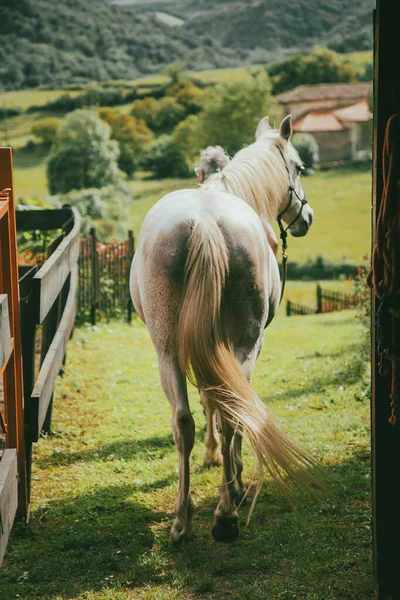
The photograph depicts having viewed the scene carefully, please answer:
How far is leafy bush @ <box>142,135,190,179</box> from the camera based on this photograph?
6361 centimetres

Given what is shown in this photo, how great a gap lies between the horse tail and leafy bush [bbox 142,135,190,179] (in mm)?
61490

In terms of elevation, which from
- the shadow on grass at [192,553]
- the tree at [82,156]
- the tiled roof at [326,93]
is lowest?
the shadow on grass at [192,553]

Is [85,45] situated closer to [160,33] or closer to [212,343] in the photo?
[160,33]

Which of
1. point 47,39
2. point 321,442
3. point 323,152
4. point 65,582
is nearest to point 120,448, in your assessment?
point 321,442

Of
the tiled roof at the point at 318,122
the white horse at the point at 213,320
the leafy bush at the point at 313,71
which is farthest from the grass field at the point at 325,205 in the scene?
the white horse at the point at 213,320

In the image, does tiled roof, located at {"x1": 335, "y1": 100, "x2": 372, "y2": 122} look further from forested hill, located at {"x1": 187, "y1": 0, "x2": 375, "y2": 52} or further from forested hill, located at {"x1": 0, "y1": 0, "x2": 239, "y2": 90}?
forested hill, located at {"x1": 0, "y1": 0, "x2": 239, "y2": 90}

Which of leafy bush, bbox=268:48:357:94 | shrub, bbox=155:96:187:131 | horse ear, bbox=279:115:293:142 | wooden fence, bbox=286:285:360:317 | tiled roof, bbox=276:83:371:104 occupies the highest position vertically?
leafy bush, bbox=268:48:357:94

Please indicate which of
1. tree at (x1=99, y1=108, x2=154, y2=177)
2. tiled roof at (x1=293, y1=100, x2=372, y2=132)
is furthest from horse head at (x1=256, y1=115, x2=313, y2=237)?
tiled roof at (x1=293, y1=100, x2=372, y2=132)

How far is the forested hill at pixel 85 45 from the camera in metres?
71.0

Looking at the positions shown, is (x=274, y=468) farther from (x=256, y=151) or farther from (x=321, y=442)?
(x=256, y=151)

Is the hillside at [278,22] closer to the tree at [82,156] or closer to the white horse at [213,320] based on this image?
the tree at [82,156]

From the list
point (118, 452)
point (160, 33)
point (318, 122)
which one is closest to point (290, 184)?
point (118, 452)

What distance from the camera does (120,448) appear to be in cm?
506

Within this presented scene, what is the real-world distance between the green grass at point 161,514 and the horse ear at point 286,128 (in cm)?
215
